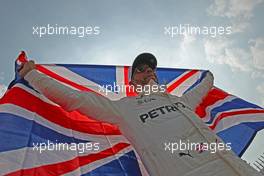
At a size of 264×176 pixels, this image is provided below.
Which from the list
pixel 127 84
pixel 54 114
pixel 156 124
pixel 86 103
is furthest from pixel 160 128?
pixel 127 84

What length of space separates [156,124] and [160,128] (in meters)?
0.04

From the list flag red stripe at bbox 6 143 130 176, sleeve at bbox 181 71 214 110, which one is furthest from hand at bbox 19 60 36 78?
sleeve at bbox 181 71 214 110

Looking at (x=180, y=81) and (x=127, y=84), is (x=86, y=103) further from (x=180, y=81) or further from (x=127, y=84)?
(x=180, y=81)

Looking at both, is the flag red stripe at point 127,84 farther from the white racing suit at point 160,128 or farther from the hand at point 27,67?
the hand at point 27,67

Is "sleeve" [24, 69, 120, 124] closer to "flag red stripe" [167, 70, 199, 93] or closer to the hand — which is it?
the hand

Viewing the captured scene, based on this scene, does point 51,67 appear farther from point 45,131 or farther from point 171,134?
point 171,134

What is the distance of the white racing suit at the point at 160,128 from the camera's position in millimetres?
2053

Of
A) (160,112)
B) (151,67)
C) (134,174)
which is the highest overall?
(151,67)

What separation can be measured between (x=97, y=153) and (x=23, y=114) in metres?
0.67

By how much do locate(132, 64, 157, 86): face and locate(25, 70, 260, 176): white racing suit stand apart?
23 centimetres

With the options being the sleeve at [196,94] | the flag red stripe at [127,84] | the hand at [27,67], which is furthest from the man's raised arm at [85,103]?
the flag red stripe at [127,84]

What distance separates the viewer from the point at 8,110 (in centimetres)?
305

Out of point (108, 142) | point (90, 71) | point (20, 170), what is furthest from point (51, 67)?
point (20, 170)

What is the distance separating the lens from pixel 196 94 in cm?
330
